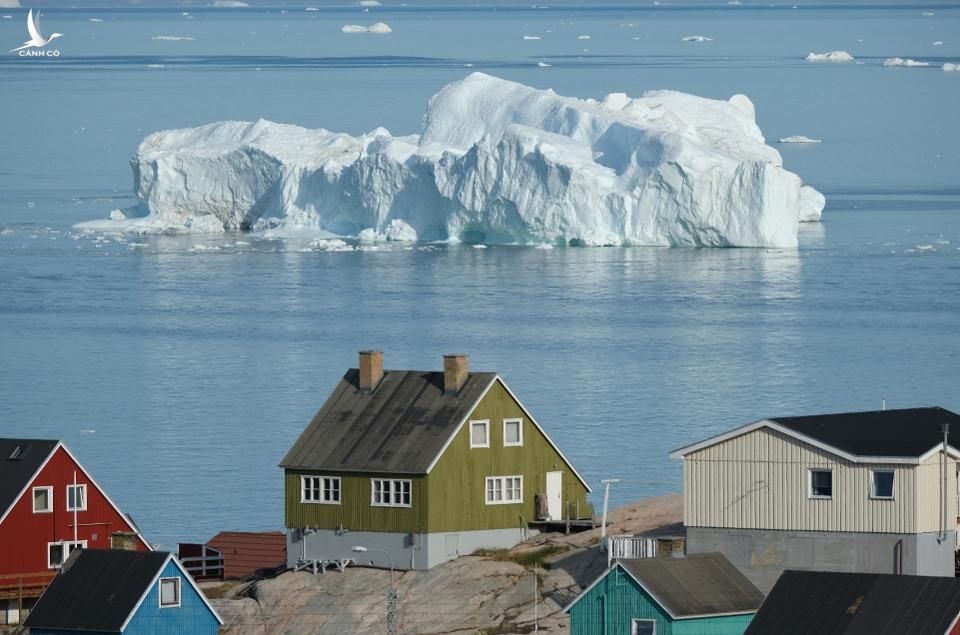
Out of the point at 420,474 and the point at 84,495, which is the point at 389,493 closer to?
the point at 420,474

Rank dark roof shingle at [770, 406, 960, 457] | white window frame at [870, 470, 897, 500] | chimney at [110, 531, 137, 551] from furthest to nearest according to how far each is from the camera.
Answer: chimney at [110, 531, 137, 551] → dark roof shingle at [770, 406, 960, 457] → white window frame at [870, 470, 897, 500]

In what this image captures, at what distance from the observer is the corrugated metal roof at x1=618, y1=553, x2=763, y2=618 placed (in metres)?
23.0

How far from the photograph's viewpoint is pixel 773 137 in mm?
120500

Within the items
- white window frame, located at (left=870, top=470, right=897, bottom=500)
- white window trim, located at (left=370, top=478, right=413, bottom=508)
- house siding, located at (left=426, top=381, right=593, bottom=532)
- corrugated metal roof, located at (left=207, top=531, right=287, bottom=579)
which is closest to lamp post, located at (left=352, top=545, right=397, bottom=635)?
white window trim, located at (left=370, top=478, right=413, bottom=508)

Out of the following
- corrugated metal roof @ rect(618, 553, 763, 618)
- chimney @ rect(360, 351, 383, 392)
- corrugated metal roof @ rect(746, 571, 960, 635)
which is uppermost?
chimney @ rect(360, 351, 383, 392)

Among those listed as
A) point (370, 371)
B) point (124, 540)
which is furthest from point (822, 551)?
point (124, 540)

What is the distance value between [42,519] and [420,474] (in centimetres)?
497

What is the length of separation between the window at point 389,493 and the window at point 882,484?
6600mm

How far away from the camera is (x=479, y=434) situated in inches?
1168

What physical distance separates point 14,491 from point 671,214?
42598mm

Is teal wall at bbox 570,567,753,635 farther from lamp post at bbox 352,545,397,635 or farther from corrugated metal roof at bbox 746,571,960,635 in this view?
lamp post at bbox 352,545,397,635

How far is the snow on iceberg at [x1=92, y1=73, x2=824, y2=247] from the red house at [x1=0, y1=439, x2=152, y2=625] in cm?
3890

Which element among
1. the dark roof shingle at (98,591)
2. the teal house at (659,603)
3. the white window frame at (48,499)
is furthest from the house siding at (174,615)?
the white window frame at (48,499)

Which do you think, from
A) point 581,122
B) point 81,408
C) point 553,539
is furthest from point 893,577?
point 581,122
